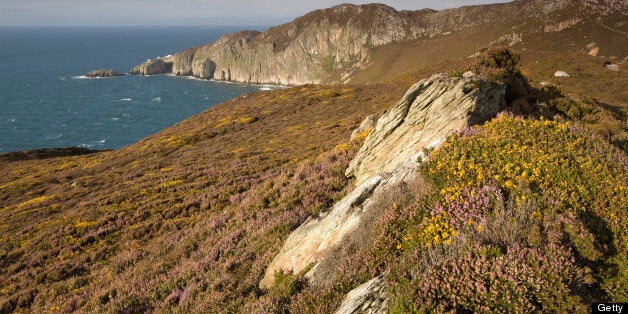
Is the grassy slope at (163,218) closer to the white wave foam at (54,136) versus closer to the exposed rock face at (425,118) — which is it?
the exposed rock face at (425,118)

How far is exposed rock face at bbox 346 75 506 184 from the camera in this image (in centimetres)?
1308

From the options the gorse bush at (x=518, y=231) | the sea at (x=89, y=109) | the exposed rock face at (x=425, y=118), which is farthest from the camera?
the sea at (x=89, y=109)

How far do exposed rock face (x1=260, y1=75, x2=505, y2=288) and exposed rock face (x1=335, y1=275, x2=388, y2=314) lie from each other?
4.42 feet

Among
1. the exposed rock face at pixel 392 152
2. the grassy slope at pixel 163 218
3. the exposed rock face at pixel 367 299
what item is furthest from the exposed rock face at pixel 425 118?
the exposed rock face at pixel 367 299

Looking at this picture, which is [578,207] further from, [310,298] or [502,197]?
[310,298]

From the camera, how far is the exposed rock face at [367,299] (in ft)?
22.7

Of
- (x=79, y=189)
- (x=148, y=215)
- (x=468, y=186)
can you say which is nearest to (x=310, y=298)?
(x=468, y=186)

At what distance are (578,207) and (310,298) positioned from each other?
257 inches

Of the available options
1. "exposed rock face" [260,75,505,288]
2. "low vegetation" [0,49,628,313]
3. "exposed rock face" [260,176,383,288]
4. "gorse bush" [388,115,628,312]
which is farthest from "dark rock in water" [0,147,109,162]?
"gorse bush" [388,115,628,312]

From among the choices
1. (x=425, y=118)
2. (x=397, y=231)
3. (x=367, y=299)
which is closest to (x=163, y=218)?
(x=425, y=118)

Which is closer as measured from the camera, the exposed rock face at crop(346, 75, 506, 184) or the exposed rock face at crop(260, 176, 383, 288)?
the exposed rock face at crop(260, 176, 383, 288)

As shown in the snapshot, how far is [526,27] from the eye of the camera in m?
130

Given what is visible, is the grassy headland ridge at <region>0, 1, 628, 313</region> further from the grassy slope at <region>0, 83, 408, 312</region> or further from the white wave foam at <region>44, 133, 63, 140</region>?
A: the white wave foam at <region>44, 133, 63, 140</region>

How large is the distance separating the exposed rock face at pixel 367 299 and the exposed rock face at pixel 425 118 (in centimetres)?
614
